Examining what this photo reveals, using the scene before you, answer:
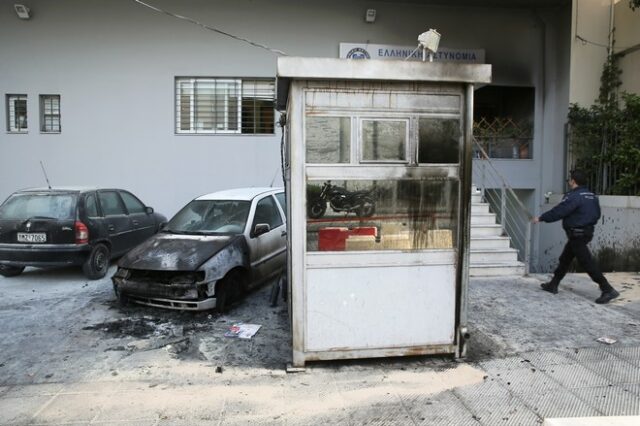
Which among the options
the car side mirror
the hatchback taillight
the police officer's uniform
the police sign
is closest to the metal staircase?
the police officer's uniform

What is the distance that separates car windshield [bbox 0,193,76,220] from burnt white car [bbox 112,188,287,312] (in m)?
1.86

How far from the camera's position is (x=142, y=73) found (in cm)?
1036

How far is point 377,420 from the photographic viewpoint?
345 centimetres

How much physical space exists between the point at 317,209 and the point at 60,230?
5.00 meters

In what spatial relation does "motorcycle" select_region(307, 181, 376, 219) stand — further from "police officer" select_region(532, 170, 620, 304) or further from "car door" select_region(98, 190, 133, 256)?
"car door" select_region(98, 190, 133, 256)

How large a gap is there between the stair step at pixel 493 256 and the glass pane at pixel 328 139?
174 inches

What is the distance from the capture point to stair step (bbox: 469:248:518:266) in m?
7.80

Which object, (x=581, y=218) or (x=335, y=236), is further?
(x=581, y=218)

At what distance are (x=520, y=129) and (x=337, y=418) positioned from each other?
1000 centimetres

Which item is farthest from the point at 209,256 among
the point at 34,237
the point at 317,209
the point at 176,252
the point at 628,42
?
the point at 628,42

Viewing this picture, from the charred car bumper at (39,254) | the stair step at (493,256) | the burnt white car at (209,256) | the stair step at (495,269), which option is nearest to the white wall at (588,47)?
the stair step at (493,256)

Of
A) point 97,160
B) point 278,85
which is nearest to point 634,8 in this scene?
point 278,85

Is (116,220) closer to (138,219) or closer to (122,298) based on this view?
(138,219)

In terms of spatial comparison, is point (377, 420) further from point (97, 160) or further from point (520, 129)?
point (520, 129)
